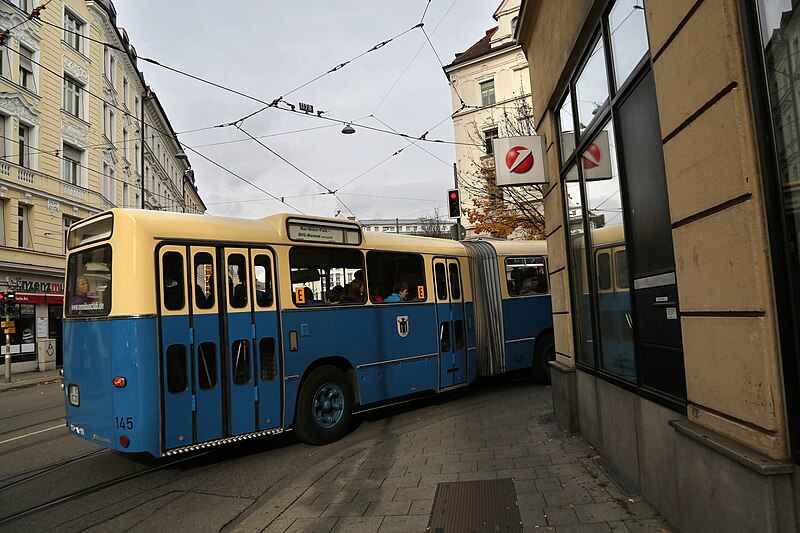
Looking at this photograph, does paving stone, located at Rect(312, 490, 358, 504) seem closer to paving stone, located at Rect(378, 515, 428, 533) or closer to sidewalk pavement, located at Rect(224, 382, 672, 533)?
sidewalk pavement, located at Rect(224, 382, 672, 533)

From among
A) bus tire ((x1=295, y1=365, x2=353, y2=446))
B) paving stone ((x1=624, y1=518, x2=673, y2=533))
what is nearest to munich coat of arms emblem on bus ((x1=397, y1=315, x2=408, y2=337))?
bus tire ((x1=295, y1=365, x2=353, y2=446))

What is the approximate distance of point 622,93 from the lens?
179 inches

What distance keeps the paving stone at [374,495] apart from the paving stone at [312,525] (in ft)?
1.58

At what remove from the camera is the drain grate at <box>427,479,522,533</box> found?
4.21 metres

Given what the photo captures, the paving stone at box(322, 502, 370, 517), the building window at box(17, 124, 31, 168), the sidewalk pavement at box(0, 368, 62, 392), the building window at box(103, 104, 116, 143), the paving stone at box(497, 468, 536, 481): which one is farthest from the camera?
the building window at box(103, 104, 116, 143)

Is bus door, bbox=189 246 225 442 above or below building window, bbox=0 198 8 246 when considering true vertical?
below

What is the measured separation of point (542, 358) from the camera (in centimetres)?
1151

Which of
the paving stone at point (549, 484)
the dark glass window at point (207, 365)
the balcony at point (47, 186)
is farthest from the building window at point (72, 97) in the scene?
the paving stone at point (549, 484)

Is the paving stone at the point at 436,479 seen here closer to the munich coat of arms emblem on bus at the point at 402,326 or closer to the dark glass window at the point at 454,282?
the munich coat of arms emblem on bus at the point at 402,326

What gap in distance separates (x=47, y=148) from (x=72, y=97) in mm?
Answer: 3366

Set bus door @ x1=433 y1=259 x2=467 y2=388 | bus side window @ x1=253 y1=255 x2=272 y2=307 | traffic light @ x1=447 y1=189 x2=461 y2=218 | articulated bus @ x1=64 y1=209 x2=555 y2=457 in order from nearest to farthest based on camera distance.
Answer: articulated bus @ x1=64 y1=209 x2=555 y2=457 < bus side window @ x1=253 y1=255 x2=272 y2=307 < bus door @ x1=433 y1=259 x2=467 y2=388 < traffic light @ x1=447 y1=189 x2=461 y2=218

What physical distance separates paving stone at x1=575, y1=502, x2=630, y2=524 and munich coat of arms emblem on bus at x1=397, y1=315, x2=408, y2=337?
477cm

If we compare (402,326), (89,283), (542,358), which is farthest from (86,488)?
(542,358)

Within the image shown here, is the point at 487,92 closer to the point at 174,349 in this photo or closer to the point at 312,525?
the point at 174,349
